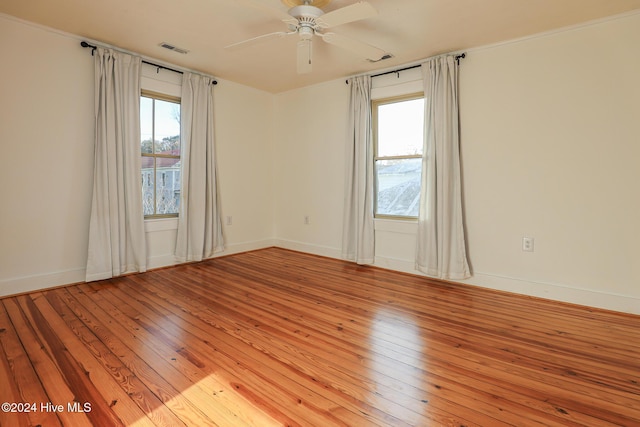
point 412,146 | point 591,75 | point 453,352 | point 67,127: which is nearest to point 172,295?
point 67,127

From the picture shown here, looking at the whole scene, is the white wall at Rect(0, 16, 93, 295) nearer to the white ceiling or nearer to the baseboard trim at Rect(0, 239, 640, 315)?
the baseboard trim at Rect(0, 239, 640, 315)

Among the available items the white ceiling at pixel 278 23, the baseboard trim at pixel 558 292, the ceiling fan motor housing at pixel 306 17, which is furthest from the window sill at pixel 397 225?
the ceiling fan motor housing at pixel 306 17

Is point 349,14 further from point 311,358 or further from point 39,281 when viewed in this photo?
point 39,281

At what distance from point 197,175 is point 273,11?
2666 millimetres

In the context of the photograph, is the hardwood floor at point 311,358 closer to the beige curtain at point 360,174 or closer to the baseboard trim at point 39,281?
the baseboard trim at point 39,281

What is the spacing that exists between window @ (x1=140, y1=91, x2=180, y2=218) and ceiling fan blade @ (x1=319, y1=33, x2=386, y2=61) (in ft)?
8.50

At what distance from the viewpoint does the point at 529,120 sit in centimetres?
323

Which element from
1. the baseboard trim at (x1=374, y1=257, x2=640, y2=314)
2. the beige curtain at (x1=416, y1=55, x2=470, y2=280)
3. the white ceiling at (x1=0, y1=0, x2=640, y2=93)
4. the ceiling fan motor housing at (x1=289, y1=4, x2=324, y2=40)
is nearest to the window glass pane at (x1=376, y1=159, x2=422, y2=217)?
the beige curtain at (x1=416, y1=55, x2=470, y2=280)

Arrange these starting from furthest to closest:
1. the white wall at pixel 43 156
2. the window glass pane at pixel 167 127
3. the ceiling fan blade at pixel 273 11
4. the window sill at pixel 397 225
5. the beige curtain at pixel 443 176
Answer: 1. the window glass pane at pixel 167 127
2. the window sill at pixel 397 225
3. the beige curtain at pixel 443 176
4. the white wall at pixel 43 156
5. the ceiling fan blade at pixel 273 11

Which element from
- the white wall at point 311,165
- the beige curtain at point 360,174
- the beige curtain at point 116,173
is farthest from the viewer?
the white wall at point 311,165

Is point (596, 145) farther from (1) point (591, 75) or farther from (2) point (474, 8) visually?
(2) point (474, 8)

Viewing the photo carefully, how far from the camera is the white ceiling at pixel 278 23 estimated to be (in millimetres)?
2682

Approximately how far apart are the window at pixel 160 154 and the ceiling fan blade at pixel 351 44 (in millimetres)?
2590

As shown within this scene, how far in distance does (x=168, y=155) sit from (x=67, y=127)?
3.61 ft
